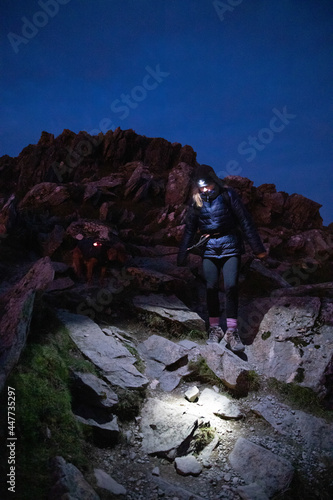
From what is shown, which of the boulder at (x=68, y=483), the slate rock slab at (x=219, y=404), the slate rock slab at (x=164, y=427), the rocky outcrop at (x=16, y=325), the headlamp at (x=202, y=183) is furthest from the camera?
the headlamp at (x=202, y=183)

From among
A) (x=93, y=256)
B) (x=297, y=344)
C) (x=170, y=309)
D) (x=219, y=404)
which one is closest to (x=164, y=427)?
(x=219, y=404)

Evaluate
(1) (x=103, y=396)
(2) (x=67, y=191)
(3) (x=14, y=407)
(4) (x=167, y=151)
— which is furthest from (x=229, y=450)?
(4) (x=167, y=151)

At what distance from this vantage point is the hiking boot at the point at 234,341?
16.8ft

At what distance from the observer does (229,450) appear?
3.36m

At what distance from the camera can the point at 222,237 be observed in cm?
556

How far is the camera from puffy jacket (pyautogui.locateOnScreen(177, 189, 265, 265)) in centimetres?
550

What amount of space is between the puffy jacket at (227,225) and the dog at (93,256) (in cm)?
361

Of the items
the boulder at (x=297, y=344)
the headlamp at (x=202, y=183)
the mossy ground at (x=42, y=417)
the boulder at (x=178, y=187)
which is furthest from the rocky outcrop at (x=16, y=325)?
the boulder at (x=178, y=187)

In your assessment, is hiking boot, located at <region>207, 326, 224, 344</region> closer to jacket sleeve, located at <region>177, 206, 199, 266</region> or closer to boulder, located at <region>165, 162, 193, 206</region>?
jacket sleeve, located at <region>177, 206, 199, 266</region>

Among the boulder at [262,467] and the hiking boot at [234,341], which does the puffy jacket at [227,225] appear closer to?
the hiking boot at [234,341]

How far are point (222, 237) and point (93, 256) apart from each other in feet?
14.1

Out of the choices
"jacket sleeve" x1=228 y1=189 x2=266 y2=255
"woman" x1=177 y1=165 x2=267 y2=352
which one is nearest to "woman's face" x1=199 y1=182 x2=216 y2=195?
"woman" x1=177 y1=165 x2=267 y2=352

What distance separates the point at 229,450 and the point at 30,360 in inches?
104

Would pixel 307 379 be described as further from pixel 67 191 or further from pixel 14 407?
pixel 67 191
